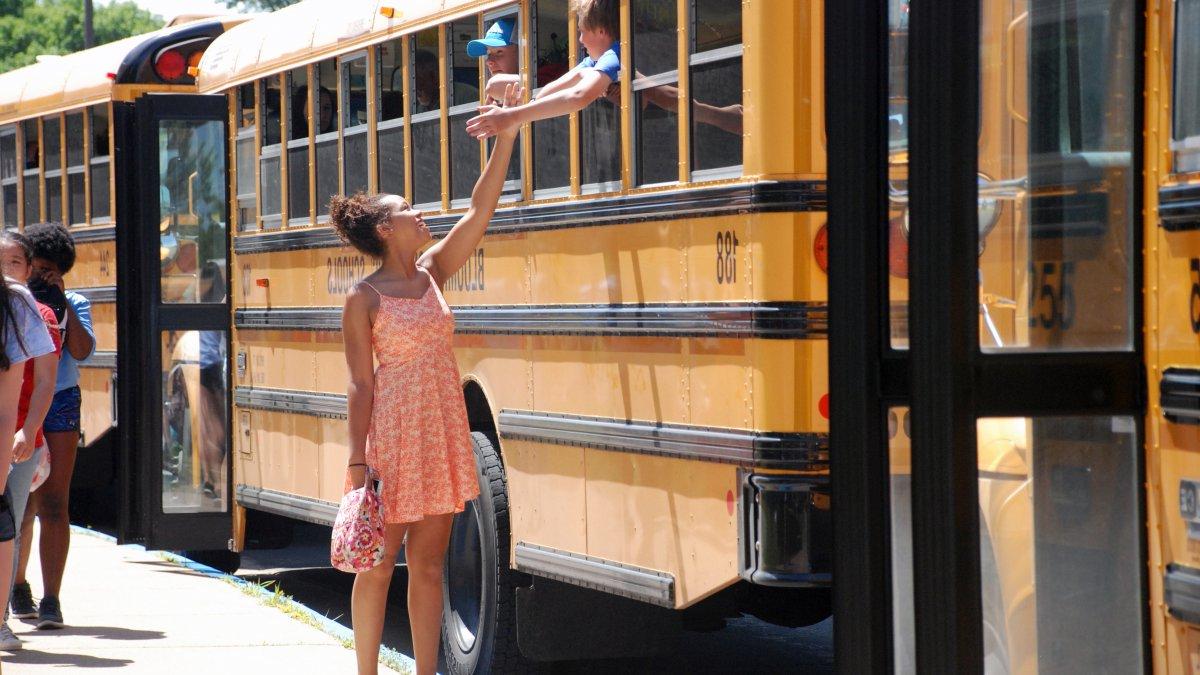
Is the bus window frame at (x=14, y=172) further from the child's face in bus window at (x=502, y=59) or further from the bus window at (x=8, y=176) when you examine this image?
the child's face in bus window at (x=502, y=59)

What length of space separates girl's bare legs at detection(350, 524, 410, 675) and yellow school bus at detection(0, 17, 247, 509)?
4031 mm

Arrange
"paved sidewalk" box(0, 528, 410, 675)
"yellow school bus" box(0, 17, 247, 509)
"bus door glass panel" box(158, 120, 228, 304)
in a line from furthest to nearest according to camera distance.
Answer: "yellow school bus" box(0, 17, 247, 509), "bus door glass panel" box(158, 120, 228, 304), "paved sidewalk" box(0, 528, 410, 675)

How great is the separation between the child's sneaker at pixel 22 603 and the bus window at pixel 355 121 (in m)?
2.24

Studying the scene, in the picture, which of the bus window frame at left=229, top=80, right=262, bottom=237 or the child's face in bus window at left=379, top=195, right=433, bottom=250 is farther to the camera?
the bus window frame at left=229, top=80, right=262, bottom=237

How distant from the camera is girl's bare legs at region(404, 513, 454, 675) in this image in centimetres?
570

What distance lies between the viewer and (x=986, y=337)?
8.43 ft

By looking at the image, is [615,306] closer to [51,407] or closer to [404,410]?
[404,410]

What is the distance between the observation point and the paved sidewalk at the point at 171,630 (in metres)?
6.98

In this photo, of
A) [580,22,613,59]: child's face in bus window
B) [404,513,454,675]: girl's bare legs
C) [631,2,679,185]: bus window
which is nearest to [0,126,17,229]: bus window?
[404,513,454,675]: girl's bare legs

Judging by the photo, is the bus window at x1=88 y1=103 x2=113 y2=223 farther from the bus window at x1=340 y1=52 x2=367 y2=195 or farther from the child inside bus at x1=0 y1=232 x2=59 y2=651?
the child inside bus at x1=0 y1=232 x2=59 y2=651

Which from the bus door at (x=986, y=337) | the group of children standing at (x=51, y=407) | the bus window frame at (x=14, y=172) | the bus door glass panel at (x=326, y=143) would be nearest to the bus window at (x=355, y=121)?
the bus door glass panel at (x=326, y=143)

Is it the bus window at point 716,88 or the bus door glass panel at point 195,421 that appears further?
the bus door glass panel at point 195,421

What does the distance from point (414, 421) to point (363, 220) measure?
631 millimetres

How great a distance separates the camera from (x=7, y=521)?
5.29 metres
